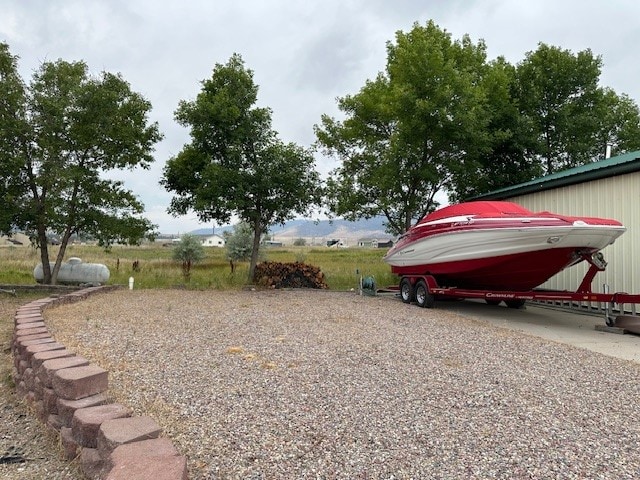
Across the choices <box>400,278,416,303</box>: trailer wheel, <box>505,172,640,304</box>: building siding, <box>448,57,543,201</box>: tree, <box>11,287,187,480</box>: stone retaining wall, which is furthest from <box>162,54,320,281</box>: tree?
<box>11,287,187,480</box>: stone retaining wall

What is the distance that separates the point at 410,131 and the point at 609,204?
18.1ft

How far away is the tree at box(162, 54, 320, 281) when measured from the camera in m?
12.4

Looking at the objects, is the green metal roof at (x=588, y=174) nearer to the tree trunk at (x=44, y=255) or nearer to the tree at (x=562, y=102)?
the tree at (x=562, y=102)

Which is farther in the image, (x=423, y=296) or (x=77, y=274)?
(x=77, y=274)

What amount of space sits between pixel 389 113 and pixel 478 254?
6.20 meters

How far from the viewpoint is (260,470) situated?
2396 millimetres

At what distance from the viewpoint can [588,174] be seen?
8750mm

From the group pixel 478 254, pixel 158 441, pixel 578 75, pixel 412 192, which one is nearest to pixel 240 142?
pixel 412 192

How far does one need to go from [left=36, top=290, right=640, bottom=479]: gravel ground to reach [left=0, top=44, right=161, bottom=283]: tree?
528cm

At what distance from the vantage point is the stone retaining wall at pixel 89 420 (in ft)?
7.13

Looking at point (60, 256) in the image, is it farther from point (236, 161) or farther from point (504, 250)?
point (504, 250)

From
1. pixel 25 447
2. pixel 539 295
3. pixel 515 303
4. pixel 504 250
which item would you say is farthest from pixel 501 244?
pixel 25 447

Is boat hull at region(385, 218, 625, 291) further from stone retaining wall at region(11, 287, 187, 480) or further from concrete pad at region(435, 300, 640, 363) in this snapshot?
stone retaining wall at region(11, 287, 187, 480)

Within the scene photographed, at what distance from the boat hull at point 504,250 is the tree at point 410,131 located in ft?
11.3
